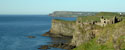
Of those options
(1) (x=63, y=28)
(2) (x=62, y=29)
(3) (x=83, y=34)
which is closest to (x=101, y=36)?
(3) (x=83, y=34)

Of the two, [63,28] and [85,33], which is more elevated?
[85,33]

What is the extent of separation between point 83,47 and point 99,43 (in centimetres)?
598

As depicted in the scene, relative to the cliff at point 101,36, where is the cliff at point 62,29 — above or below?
below

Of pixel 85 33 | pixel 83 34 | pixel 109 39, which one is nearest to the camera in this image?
pixel 109 39

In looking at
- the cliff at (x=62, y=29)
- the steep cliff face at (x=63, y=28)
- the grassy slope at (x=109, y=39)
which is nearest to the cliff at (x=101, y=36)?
the grassy slope at (x=109, y=39)

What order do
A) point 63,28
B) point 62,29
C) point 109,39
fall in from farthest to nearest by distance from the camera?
point 63,28
point 62,29
point 109,39

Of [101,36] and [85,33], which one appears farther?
[85,33]

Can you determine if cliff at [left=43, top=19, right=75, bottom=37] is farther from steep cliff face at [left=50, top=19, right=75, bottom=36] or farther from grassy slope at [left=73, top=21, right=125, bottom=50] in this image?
grassy slope at [left=73, top=21, right=125, bottom=50]

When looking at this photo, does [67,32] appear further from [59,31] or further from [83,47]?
[83,47]

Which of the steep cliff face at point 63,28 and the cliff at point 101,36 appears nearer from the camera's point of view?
the cliff at point 101,36

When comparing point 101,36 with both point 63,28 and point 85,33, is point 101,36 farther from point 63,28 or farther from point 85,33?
point 63,28

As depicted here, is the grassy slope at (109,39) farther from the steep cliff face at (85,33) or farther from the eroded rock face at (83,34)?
the eroded rock face at (83,34)

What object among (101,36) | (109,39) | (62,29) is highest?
(101,36)

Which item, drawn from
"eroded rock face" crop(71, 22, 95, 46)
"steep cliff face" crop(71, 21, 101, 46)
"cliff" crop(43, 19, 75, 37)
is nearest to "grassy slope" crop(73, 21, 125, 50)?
"steep cliff face" crop(71, 21, 101, 46)
